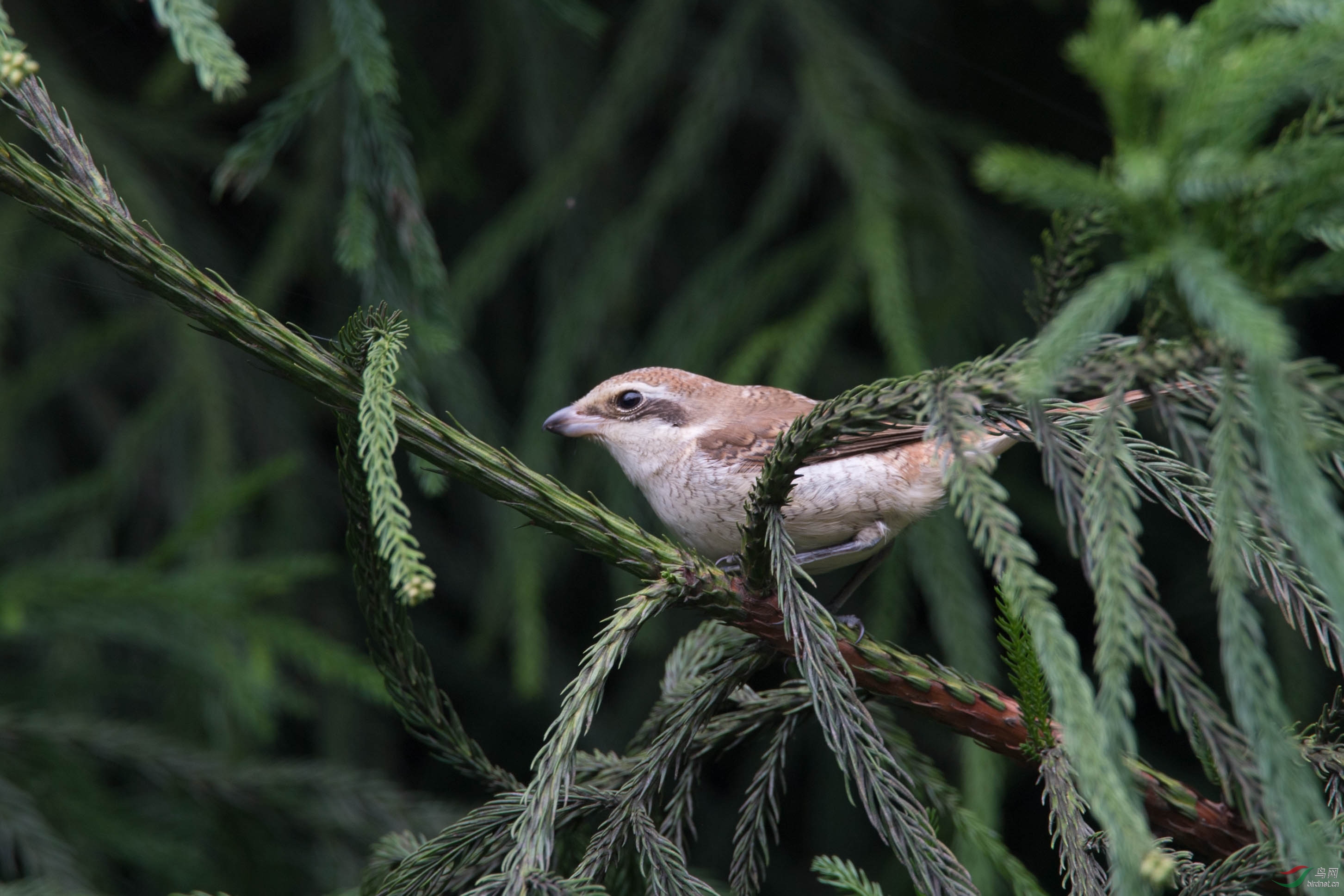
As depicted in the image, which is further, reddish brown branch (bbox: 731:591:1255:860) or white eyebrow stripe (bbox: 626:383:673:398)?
white eyebrow stripe (bbox: 626:383:673:398)

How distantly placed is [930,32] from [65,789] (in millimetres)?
4405

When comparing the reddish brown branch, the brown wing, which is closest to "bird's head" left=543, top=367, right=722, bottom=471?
the brown wing

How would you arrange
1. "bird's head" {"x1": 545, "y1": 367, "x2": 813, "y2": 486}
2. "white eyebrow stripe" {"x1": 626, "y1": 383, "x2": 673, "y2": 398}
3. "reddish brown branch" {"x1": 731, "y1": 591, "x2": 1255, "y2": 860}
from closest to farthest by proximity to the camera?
"reddish brown branch" {"x1": 731, "y1": 591, "x2": 1255, "y2": 860}, "bird's head" {"x1": 545, "y1": 367, "x2": 813, "y2": 486}, "white eyebrow stripe" {"x1": 626, "y1": 383, "x2": 673, "y2": 398}

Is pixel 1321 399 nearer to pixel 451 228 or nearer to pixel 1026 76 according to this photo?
pixel 1026 76

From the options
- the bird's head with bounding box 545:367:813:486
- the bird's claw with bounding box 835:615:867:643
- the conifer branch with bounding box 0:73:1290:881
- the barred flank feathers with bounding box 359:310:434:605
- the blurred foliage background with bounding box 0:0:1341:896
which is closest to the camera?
the barred flank feathers with bounding box 359:310:434:605

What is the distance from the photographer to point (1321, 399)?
0.99 metres

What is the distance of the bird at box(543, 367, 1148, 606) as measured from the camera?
8.00ft

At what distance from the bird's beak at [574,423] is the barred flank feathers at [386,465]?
1351 mm

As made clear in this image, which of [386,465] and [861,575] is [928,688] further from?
Answer: [386,465]

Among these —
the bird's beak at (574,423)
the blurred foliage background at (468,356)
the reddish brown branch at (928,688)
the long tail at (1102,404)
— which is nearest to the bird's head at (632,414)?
the bird's beak at (574,423)

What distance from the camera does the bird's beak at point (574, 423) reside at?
9.30 ft

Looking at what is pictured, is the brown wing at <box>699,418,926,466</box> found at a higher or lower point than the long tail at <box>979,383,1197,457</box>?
lower

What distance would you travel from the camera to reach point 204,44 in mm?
1572

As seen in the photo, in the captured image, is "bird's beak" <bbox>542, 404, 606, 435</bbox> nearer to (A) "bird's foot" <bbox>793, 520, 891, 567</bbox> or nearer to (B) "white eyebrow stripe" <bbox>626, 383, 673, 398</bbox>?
(B) "white eyebrow stripe" <bbox>626, 383, 673, 398</bbox>
